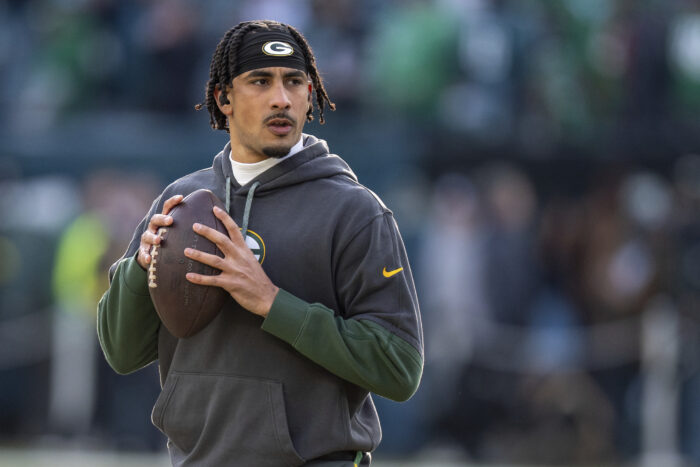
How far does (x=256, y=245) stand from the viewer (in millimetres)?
3523

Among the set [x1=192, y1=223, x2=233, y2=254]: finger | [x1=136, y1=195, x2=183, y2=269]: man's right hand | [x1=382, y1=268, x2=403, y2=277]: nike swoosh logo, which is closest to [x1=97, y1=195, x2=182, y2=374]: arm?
[x1=136, y1=195, x2=183, y2=269]: man's right hand

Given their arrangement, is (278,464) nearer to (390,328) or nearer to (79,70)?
(390,328)

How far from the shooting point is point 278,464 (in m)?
3.38

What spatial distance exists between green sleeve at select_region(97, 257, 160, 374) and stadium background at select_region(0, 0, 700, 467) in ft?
18.5

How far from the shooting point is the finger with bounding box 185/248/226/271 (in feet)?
11.0

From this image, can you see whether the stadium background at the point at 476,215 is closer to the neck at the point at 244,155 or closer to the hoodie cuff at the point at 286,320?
the neck at the point at 244,155

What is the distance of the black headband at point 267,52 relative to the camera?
360cm

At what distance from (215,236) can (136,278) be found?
13.3 inches

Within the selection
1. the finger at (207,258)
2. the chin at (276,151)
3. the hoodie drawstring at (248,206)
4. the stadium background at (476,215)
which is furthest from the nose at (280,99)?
the stadium background at (476,215)

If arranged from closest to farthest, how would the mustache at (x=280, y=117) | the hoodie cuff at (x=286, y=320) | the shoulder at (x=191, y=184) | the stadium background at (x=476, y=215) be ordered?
the hoodie cuff at (x=286, y=320)
the mustache at (x=280, y=117)
the shoulder at (x=191, y=184)
the stadium background at (x=476, y=215)

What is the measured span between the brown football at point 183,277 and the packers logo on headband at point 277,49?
1.67 feet

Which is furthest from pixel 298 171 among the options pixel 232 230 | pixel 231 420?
pixel 231 420

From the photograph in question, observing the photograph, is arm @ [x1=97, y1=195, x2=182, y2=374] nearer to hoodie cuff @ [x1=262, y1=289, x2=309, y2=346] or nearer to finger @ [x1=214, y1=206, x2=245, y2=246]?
finger @ [x1=214, y1=206, x2=245, y2=246]

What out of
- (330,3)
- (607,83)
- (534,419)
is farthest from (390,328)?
(330,3)
